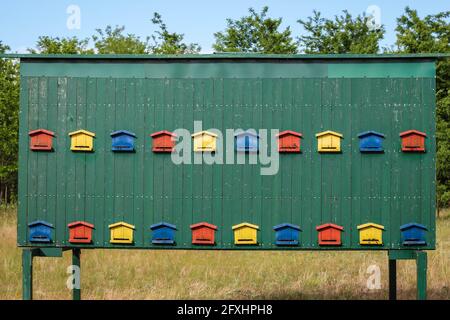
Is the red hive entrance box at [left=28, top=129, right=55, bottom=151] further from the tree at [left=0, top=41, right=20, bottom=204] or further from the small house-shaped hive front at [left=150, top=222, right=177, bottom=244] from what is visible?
the tree at [left=0, top=41, right=20, bottom=204]

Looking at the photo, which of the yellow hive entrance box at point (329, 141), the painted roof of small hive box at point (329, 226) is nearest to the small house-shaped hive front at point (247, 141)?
the yellow hive entrance box at point (329, 141)

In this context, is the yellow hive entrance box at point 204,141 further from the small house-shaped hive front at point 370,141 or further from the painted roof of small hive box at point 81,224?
the small house-shaped hive front at point 370,141

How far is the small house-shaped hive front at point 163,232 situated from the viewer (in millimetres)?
10320

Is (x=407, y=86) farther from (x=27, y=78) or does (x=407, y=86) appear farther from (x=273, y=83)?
(x=27, y=78)

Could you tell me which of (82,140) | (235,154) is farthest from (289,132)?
(82,140)

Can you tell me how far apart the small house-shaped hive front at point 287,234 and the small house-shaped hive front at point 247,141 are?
4.74 ft

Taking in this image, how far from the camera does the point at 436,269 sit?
1717cm

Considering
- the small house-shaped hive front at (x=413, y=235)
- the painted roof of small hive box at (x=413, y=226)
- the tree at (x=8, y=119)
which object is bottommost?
the small house-shaped hive front at (x=413, y=235)

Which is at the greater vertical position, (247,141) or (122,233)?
(247,141)

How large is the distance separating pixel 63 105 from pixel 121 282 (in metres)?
7.64

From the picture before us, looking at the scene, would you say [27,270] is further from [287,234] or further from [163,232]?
[287,234]

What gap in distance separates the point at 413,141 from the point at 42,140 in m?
6.57

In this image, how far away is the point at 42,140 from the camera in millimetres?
10383

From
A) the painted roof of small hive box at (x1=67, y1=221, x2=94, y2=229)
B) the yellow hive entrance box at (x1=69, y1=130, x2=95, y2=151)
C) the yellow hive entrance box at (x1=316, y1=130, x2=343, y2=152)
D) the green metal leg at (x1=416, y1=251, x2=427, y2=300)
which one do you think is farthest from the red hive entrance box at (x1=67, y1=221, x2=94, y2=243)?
the green metal leg at (x1=416, y1=251, x2=427, y2=300)
